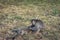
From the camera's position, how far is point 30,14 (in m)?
6.46

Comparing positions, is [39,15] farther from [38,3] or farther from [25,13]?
[38,3]

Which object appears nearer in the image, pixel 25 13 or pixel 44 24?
pixel 44 24

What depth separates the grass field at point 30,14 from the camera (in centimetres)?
546

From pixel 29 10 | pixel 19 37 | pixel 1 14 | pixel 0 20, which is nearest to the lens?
pixel 19 37

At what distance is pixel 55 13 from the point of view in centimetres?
661

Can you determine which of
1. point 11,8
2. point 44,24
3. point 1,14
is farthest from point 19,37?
point 11,8

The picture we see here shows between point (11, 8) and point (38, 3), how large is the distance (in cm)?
107

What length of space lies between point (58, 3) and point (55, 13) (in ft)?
3.32

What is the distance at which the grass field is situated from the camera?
17.9 ft

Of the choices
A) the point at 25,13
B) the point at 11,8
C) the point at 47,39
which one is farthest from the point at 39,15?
the point at 47,39

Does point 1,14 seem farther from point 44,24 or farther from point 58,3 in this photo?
point 58,3

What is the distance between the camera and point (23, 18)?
6.05m

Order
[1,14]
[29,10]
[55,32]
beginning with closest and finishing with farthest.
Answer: [55,32] → [1,14] → [29,10]

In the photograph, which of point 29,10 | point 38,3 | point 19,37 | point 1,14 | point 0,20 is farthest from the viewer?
point 38,3
